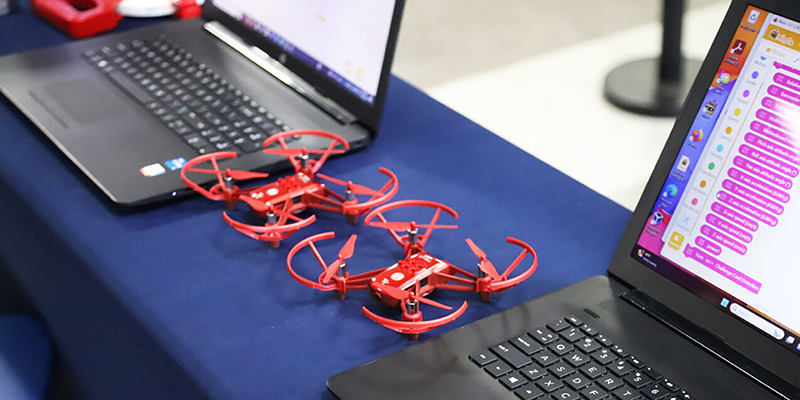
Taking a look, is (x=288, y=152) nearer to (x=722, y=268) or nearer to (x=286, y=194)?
(x=286, y=194)

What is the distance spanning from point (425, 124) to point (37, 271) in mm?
522

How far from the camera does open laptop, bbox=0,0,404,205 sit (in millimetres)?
1056

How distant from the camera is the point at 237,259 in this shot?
2.98 ft

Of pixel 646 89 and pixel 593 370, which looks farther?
pixel 646 89

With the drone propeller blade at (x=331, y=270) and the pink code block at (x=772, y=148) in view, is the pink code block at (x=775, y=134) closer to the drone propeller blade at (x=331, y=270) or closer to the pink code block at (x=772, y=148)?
the pink code block at (x=772, y=148)

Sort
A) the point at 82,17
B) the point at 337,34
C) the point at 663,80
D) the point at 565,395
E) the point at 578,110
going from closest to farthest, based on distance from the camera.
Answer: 1. the point at 565,395
2. the point at 337,34
3. the point at 82,17
4. the point at 578,110
5. the point at 663,80

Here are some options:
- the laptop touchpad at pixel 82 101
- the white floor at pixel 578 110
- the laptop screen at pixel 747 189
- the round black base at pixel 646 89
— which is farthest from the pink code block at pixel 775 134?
the round black base at pixel 646 89

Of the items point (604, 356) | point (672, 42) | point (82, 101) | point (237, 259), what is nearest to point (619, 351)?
point (604, 356)

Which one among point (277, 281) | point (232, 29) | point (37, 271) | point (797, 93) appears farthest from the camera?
point (232, 29)

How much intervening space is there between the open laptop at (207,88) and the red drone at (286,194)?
0.09ft

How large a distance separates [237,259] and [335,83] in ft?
1.08

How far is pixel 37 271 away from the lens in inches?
42.6

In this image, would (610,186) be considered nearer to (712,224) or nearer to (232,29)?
(232,29)

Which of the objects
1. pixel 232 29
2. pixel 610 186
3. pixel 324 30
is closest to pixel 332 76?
pixel 324 30
